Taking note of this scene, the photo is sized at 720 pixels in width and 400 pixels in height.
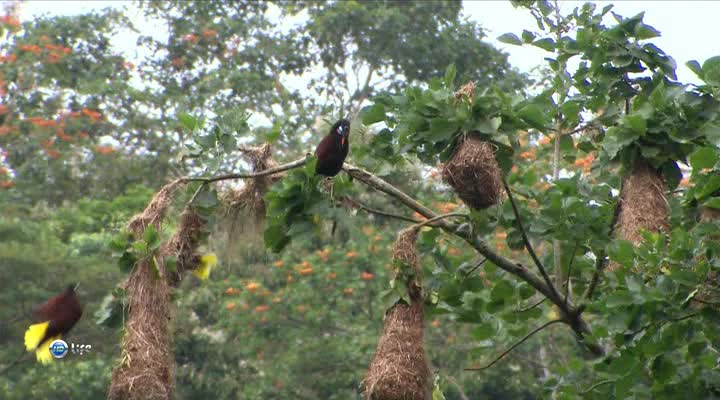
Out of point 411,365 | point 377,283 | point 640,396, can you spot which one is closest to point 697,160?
point 640,396

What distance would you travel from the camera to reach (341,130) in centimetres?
418

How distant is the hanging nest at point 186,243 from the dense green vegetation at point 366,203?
6 cm

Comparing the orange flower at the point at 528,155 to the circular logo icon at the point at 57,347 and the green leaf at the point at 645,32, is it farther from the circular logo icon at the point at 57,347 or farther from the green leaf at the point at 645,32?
the green leaf at the point at 645,32

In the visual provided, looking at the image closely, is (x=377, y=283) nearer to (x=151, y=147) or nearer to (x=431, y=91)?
(x=151, y=147)

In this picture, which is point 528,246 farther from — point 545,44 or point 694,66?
point 545,44

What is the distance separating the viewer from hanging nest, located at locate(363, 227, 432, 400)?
3.94 m

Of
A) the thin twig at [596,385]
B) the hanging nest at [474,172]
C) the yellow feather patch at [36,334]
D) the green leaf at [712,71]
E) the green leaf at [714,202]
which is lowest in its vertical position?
the thin twig at [596,385]

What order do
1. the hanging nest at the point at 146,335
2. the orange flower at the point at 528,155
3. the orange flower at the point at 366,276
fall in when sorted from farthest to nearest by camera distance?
the orange flower at the point at 366,276, the orange flower at the point at 528,155, the hanging nest at the point at 146,335

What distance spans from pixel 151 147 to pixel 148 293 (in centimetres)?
1075

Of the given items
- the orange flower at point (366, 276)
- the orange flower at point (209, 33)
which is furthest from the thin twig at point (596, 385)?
the orange flower at point (209, 33)

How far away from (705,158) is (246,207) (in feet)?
5.80

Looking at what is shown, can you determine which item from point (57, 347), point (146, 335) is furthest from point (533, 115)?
point (57, 347)

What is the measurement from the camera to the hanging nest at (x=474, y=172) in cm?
400

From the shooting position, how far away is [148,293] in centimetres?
398
